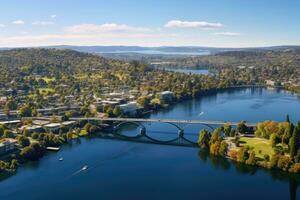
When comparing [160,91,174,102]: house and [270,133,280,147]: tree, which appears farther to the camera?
[160,91,174,102]: house

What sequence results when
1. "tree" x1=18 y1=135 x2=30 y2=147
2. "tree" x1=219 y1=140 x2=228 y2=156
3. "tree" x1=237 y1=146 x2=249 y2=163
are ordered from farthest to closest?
"tree" x1=18 y1=135 x2=30 y2=147 < "tree" x1=219 y1=140 x2=228 y2=156 < "tree" x1=237 y1=146 x2=249 y2=163

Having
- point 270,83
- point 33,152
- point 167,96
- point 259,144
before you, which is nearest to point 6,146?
point 33,152

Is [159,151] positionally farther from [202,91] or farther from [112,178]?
[202,91]

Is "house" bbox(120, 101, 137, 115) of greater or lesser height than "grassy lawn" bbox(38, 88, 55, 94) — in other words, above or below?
below

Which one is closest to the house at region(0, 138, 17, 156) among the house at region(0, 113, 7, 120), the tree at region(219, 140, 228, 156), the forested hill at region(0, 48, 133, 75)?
the house at region(0, 113, 7, 120)

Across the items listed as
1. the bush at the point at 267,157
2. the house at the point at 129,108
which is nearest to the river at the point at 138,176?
the bush at the point at 267,157

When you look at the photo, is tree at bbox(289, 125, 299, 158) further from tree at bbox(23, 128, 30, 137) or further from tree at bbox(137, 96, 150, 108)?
tree at bbox(137, 96, 150, 108)

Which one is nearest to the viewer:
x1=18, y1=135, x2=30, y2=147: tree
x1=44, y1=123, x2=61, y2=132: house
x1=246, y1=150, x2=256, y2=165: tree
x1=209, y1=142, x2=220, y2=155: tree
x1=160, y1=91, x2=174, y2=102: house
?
x1=246, y1=150, x2=256, y2=165: tree
